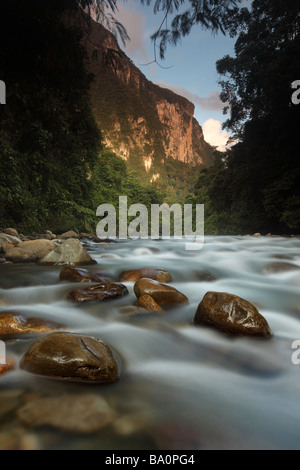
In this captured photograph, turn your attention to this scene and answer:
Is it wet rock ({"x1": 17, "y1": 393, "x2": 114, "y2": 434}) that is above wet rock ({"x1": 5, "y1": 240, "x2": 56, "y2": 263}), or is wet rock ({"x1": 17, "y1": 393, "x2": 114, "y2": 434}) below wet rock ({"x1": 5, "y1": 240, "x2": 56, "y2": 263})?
below

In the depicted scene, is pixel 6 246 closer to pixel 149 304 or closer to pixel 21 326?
pixel 21 326

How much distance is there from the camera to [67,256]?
496 cm

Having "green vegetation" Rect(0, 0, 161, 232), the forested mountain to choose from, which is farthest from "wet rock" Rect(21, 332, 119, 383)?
the forested mountain

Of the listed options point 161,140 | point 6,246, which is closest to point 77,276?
point 6,246

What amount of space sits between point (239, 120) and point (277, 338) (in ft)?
62.6

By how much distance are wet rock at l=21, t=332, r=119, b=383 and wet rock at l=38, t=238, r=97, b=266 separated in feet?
11.2

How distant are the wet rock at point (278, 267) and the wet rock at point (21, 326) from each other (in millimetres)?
4201

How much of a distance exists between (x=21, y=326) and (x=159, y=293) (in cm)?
149

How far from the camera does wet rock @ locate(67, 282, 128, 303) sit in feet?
9.94

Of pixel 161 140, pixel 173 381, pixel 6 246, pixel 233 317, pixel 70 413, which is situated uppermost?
pixel 161 140

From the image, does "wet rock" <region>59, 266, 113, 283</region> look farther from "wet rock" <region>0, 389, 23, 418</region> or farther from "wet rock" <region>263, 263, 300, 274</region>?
"wet rock" <region>263, 263, 300, 274</region>

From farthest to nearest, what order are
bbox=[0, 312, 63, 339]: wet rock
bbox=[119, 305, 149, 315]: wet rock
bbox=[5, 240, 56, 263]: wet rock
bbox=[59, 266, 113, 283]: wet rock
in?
bbox=[5, 240, 56, 263]: wet rock → bbox=[59, 266, 113, 283]: wet rock → bbox=[119, 305, 149, 315]: wet rock → bbox=[0, 312, 63, 339]: wet rock

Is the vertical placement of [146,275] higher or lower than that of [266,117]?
lower
